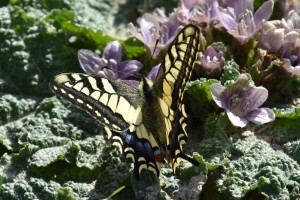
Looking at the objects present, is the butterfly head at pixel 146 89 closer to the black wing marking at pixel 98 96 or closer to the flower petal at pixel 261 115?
the black wing marking at pixel 98 96

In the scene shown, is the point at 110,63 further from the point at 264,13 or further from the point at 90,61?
the point at 264,13

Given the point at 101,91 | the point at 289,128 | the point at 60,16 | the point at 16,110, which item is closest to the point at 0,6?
the point at 60,16

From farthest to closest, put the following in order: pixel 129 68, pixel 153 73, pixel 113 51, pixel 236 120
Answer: pixel 113 51 → pixel 129 68 → pixel 153 73 → pixel 236 120

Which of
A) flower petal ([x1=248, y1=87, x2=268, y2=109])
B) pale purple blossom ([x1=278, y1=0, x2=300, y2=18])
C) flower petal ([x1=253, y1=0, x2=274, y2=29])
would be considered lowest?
flower petal ([x1=248, y1=87, x2=268, y2=109])

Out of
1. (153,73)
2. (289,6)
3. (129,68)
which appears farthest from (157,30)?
(289,6)

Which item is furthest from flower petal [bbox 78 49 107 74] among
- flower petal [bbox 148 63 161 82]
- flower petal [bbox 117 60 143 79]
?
flower petal [bbox 148 63 161 82]

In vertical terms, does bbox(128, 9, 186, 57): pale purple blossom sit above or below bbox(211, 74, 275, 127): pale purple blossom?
above

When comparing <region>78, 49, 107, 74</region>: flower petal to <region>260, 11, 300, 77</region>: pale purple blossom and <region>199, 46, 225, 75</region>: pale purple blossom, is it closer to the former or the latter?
<region>199, 46, 225, 75</region>: pale purple blossom
